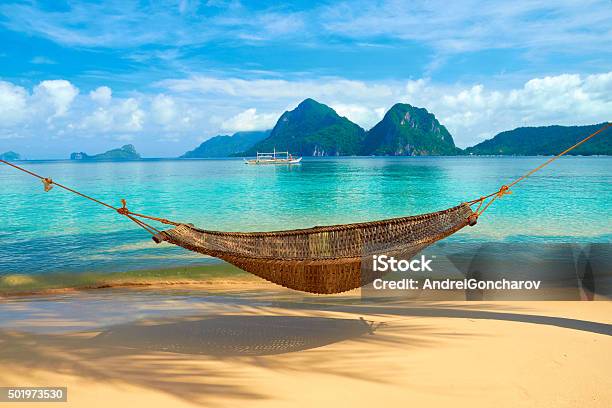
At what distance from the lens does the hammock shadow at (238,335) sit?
9.50 feet

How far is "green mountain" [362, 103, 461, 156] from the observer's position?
357 feet

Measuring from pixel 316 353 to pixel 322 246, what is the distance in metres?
0.85

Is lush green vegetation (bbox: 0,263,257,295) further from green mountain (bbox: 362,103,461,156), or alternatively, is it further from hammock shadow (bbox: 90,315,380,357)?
green mountain (bbox: 362,103,461,156)

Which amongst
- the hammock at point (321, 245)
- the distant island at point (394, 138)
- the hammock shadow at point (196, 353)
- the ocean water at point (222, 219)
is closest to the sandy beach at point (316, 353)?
the hammock shadow at point (196, 353)

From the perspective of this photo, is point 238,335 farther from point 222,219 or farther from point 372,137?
point 372,137

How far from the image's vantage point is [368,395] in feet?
7.30

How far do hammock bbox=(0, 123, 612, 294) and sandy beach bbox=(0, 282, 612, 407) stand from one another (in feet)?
1.40

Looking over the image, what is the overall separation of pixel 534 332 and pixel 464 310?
780mm

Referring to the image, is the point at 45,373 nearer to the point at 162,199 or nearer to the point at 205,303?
the point at 205,303

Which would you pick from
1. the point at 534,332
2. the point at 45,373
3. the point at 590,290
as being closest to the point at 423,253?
the point at 590,290

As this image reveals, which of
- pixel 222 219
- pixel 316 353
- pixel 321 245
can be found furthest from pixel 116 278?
pixel 222 219

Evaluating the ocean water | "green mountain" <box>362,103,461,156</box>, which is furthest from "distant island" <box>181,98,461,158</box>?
the ocean water

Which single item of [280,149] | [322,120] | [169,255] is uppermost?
[322,120]

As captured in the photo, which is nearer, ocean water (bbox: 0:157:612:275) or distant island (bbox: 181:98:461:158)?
ocean water (bbox: 0:157:612:275)
